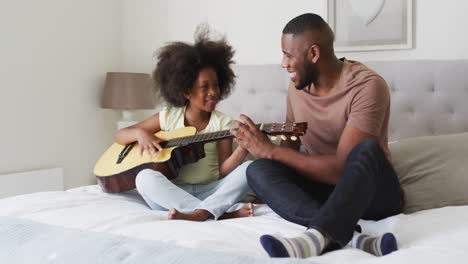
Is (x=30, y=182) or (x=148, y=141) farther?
(x=30, y=182)

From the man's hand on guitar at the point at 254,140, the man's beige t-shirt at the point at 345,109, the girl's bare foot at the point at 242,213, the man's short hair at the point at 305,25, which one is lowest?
the girl's bare foot at the point at 242,213

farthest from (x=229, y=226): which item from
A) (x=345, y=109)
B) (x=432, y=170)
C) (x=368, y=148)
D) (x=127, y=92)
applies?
(x=127, y=92)

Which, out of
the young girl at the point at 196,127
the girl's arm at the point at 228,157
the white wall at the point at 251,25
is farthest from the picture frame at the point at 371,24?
the girl's arm at the point at 228,157

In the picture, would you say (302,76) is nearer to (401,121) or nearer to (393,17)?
(401,121)

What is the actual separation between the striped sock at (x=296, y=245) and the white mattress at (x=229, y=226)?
23 mm

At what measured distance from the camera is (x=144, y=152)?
2.21m

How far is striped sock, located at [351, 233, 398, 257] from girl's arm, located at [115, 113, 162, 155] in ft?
3.06

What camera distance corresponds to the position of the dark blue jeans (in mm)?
1435

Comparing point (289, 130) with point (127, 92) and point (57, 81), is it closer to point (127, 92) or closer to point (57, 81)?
point (127, 92)

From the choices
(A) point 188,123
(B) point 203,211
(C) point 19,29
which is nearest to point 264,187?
(B) point 203,211

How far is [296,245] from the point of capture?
4.38 feet

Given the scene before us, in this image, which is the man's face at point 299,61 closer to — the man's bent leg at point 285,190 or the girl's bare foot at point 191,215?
the man's bent leg at point 285,190

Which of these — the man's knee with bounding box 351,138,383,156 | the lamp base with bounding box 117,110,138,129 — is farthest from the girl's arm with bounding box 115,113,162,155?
the lamp base with bounding box 117,110,138,129

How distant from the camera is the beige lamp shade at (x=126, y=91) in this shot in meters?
3.34
